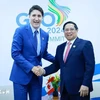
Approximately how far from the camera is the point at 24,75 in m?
2.74

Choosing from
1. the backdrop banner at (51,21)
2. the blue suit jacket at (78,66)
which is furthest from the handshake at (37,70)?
the backdrop banner at (51,21)

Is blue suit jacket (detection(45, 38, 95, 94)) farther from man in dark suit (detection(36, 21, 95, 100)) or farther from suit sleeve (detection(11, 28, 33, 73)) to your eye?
suit sleeve (detection(11, 28, 33, 73))

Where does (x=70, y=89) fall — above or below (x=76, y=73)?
below

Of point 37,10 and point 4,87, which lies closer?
point 37,10

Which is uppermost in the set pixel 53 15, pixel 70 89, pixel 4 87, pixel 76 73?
pixel 53 15

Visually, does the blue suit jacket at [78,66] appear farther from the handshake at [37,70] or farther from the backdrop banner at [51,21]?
the backdrop banner at [51,21]

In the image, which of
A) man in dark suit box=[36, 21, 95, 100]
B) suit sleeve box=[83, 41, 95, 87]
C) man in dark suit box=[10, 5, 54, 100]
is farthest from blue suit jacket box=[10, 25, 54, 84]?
suit sleeve box=[83, 41, 95, 87]

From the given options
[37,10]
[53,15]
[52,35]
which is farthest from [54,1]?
[37,10]

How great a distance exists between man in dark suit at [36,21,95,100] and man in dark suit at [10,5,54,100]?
0.13 metres

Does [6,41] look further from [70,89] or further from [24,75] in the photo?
[70,89]

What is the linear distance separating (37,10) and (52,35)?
125cm

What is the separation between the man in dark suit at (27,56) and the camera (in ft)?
8.86

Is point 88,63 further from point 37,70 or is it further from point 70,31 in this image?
point 37,70

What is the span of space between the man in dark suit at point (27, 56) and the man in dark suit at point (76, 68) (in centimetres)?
13
